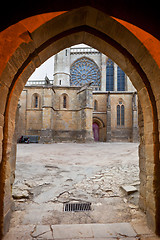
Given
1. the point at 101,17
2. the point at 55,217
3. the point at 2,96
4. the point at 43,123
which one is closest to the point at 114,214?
the point at 55,217

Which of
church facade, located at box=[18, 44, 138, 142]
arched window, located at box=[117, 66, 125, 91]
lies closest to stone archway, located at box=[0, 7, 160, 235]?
church facade, located at box=[18, 44, 138, 142]

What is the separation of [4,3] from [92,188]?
3.83 m

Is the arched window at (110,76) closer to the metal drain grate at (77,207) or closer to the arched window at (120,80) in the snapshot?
the arched window at (120,80)

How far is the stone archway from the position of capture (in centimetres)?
202

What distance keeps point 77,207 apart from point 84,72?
3267cm

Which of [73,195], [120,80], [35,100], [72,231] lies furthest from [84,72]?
[72,231]

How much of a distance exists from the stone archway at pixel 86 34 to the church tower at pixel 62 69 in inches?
1155

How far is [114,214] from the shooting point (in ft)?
8.57

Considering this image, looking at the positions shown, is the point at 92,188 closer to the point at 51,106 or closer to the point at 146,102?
the point at 146,102

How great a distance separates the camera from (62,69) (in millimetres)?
31469

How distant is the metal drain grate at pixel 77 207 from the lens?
9.04ft

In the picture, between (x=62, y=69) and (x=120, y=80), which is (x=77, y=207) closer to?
(x=62, y=69)

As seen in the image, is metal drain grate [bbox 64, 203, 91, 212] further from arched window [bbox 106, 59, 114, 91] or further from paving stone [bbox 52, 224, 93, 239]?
arched window [bbox 106, 59, 114, 91]

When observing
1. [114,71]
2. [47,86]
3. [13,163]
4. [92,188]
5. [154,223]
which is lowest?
[92,188]
